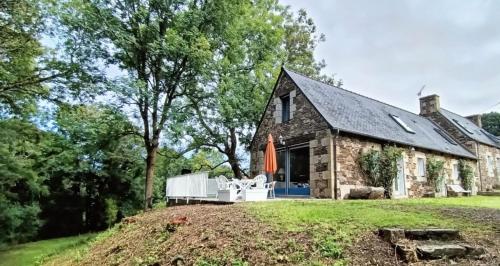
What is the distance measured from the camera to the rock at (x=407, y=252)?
15.5 feet

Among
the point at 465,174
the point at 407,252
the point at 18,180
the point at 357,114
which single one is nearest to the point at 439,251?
the point at 407,252

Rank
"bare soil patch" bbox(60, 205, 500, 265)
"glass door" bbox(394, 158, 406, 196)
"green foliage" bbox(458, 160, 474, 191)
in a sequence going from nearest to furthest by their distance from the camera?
"bare soil patch" bbox(60, 205, 500, 265) < "glass door" bbox(394, 158, 406, 196) < "green foliage" bbox(458, 160, 474, 191)

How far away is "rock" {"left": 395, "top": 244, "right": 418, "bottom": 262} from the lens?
186 inches

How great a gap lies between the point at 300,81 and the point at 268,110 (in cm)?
224

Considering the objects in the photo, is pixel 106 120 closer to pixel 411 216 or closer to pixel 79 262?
pixel 79 262

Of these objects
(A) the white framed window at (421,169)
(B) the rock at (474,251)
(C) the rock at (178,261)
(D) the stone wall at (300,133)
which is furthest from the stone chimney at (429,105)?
(C) the rock at (178,261)

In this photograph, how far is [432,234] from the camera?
17.9ft

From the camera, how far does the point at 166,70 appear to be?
1552cm

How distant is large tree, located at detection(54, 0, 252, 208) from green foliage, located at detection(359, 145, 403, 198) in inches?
329

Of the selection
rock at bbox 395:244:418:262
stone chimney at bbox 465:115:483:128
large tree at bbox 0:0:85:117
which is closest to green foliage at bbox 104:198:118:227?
large tree at bbox 0:0:85:117

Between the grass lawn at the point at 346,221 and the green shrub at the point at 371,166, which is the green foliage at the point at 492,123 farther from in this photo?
the grass lawn at the point at 346,221

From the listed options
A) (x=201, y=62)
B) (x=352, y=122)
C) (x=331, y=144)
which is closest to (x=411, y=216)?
(x=331, y=144)

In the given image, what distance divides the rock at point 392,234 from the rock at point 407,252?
0.18 meters

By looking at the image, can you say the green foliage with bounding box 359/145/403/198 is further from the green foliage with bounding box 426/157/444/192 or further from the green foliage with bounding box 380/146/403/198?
the green foliage with bounding box 426/157/444/192
